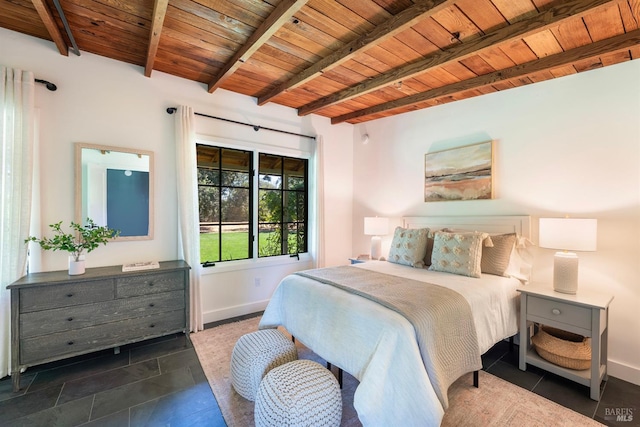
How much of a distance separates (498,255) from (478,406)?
4.26 feet

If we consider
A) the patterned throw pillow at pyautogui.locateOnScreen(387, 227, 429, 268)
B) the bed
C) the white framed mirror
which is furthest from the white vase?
the patterned throw pillow at pyautogui.locateOnScreen(387, 227, 429, 268)

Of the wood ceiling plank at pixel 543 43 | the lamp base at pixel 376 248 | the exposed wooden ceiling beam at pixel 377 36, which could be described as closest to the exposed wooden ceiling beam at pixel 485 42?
the wood ceiling plank at pixel 543 43

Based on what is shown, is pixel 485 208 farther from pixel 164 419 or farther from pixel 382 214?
pixel 164 419

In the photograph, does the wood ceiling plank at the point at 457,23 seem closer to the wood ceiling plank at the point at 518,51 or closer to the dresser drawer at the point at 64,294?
the wood ceiling plank at the point at 518,51

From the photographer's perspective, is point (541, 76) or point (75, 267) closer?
point (75, 267)

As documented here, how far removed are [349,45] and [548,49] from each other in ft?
5.31

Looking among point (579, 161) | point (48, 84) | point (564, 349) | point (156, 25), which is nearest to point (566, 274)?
point (564, 349)

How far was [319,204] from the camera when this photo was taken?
4039 mm

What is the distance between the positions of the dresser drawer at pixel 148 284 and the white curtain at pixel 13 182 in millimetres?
721

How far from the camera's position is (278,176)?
389 cm

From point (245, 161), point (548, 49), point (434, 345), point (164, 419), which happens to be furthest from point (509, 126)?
point (164, 419)

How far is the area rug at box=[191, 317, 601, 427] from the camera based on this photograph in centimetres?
174

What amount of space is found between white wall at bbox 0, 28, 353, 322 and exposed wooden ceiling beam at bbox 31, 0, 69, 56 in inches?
6.5

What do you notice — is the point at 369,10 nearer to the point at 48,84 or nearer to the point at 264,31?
the point at 264,31
